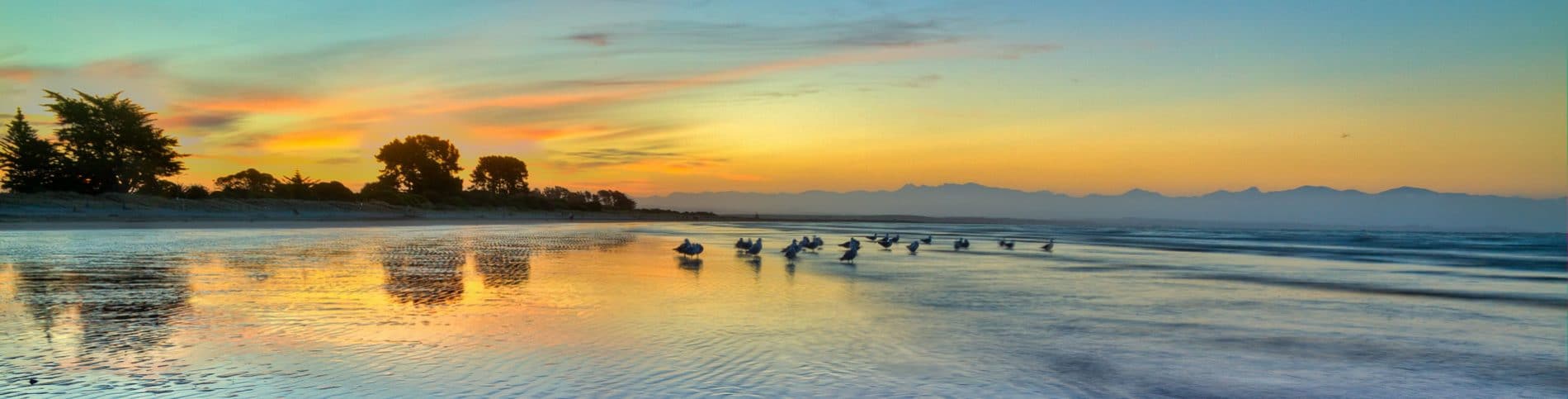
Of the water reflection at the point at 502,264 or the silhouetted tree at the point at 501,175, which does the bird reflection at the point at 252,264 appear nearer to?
the water reflection at the point at 502,264

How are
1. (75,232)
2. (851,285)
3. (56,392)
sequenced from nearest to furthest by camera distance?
(56,392), (851,285), (75,232)

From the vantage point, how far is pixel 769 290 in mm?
13289

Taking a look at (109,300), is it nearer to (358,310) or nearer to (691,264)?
(358,310)

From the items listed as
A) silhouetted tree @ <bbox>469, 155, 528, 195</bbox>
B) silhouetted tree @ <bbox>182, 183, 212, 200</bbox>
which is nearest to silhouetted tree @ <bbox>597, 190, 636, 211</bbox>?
silhouetted tree @ <bbox>469, 155, 528, 195</bbox>

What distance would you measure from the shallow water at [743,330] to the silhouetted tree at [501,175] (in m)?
90.6

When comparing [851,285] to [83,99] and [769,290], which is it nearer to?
[769,290]

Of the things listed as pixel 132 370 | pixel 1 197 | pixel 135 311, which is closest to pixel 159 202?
pixel 1 197

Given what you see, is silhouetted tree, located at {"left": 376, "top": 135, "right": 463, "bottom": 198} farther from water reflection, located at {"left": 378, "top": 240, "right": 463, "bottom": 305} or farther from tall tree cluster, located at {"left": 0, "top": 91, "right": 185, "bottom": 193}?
water reflection, located at {"left": 378, "top": 240, "right": 463, "bottom": 305}

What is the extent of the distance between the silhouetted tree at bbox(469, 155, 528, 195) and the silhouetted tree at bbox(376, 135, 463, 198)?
11.8m

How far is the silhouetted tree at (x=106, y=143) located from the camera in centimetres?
5047

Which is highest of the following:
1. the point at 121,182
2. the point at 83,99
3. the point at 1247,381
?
the point at 83,99

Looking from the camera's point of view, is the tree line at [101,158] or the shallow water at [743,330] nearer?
the shallow water at [743,330]

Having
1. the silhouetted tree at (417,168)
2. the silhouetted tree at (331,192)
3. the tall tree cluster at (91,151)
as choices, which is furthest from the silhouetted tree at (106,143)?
the silhouetted tree at (417,168)

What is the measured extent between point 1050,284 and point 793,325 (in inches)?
295
